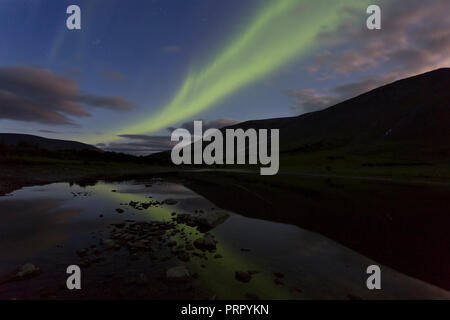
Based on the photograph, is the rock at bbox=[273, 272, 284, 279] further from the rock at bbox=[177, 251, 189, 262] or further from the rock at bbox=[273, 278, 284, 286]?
the rock at bbox=[177, 251, 189, 262]

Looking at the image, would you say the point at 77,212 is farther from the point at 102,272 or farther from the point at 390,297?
the point at 390,297

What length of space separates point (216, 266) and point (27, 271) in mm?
8145

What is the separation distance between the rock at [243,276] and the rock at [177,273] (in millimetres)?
2245

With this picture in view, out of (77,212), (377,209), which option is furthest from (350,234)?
(77,212)

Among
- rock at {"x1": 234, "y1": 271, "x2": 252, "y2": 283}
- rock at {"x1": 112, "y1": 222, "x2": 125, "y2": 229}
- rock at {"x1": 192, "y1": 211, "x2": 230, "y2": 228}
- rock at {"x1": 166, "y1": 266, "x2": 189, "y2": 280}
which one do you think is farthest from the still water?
rock at {"x1": 192, "y1": 211, "x2": 230, "y2": 228}

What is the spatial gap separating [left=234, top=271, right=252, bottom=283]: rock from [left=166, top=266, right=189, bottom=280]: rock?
225 centimetres

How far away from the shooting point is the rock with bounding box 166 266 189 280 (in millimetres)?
9117

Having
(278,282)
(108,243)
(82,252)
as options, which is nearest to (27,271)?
(82,252)

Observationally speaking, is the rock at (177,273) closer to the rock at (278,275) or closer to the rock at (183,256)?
the rock at (183,256)

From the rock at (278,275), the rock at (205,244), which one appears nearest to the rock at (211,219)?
the rock at (205,244)

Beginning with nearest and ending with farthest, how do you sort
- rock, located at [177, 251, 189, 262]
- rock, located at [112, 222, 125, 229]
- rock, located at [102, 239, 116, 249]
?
rock, located at [177, 251, 189, 262] < rock, located at [102, 239, 116, 249] < rock, located at [112, 222, 125, 229]

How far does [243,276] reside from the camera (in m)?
9.31

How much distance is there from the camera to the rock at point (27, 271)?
881 centimetres
